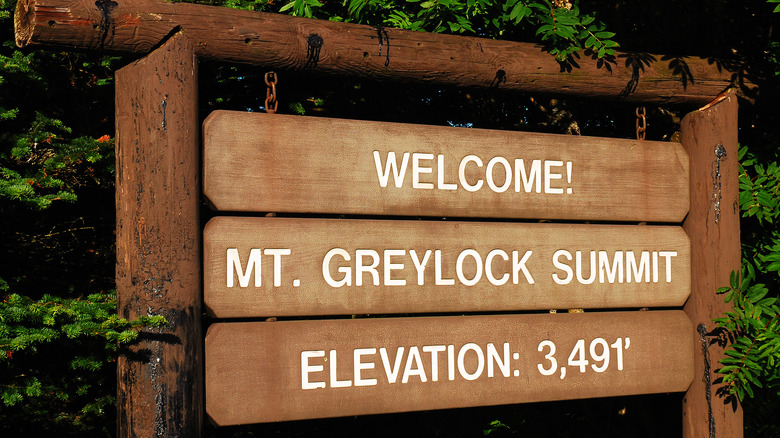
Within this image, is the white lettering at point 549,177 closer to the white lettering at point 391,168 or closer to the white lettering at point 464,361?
the white lettering at point 391,168

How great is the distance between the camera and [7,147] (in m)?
3.59

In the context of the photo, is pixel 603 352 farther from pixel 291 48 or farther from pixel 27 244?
pixel 27 244

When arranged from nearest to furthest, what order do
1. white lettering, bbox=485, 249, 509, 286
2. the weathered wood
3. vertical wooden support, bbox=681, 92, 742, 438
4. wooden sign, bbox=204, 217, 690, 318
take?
the weathered wood
wooden sign, bbox=204, 217, 690, 318
white lettering, bbox=485, 249, 509, 286
vertical wooden support, bbox=681, 92, 742, 438

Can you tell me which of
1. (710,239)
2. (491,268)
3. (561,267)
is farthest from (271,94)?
(710,239)

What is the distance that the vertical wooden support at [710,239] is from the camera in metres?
3.41

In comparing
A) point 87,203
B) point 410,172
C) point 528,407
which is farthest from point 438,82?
point 528,407

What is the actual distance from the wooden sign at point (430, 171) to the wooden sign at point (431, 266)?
0.25 ft

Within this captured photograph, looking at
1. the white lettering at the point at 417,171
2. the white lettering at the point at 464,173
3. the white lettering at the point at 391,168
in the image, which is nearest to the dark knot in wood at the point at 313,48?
the white lettering at the point at 391,168

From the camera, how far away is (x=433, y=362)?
116 inches

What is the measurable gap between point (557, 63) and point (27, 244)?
9.29 ft

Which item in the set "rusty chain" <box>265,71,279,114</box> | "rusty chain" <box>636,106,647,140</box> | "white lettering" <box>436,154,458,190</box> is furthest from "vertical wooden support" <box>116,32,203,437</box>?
"rusty chain" <box>636,106,647,140</box>

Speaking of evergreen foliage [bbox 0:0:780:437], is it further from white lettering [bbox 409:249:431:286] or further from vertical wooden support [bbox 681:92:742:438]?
white lettering [bbox 409:249:431:286]

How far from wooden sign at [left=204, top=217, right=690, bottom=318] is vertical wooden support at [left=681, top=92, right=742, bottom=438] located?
97 mm

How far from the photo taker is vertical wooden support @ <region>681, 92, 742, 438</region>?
11.2 feet
